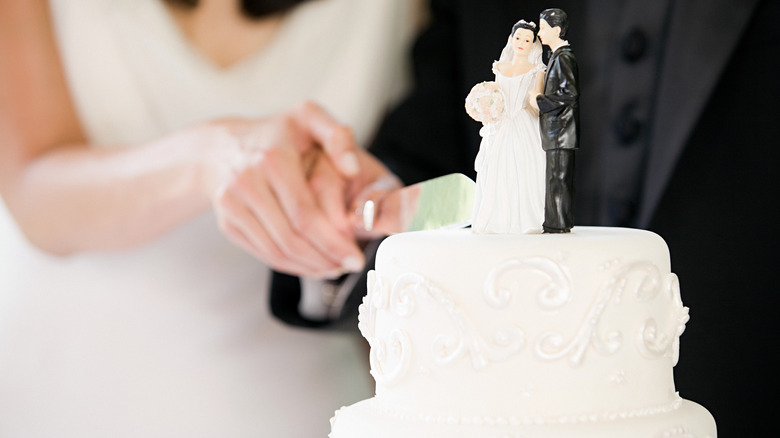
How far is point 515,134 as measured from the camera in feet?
3.37

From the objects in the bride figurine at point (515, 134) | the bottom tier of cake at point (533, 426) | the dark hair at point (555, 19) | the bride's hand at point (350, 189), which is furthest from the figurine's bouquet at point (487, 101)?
the bride's hand at point (350, 189)

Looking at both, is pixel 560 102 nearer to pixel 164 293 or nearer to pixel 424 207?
pixel 424 207

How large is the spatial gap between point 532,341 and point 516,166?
0.82 ft

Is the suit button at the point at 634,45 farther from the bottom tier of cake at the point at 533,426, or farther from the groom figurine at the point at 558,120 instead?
the bottom tier of cake at the point at 533,426

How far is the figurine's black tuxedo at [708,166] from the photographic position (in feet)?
4.82

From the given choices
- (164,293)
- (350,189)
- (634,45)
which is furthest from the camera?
(164,293)

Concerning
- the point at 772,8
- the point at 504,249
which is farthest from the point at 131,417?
the point at 772,8

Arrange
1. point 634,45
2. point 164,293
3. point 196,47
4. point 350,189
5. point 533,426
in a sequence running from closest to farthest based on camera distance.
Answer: point 533,426, point 634,45, point 350,189, point 164,293, point 196,47

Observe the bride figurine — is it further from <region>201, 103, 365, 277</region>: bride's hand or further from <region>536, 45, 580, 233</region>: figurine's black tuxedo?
<region>201, 103, 365, 277</region>: bride's hand

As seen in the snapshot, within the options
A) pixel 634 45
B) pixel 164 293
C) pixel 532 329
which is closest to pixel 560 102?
pixel 532 329

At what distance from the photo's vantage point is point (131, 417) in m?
2.12

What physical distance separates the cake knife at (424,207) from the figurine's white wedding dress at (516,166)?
117 millimetres

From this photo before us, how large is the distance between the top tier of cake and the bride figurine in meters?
0.09

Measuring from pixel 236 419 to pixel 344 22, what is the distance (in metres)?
1.19
